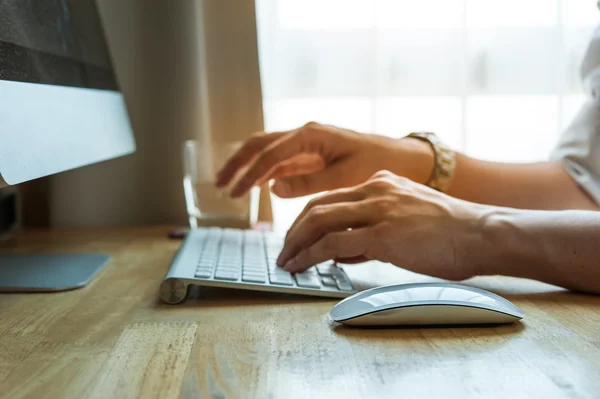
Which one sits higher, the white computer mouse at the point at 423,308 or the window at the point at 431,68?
the window at the point at 431,68

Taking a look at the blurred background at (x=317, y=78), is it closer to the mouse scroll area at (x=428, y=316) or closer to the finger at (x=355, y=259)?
the finger at (x=355, y=259)

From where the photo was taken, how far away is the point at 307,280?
69cm

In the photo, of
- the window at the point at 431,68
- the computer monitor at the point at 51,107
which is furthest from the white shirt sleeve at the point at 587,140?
the computer monitor at the point at 51,107

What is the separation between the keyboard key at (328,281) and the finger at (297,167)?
344 mm

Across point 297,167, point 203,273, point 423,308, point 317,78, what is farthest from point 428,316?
point 317,78

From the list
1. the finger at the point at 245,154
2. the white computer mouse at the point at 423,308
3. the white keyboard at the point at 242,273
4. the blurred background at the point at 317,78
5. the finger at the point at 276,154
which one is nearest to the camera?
the white computer mouse at the point at 423,308

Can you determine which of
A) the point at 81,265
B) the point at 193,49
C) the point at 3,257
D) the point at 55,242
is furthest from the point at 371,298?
the point at 193,49

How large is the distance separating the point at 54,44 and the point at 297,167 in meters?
0.40

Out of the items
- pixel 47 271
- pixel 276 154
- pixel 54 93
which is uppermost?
pixel 54 93

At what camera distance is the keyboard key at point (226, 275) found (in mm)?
662

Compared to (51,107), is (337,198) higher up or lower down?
lower down

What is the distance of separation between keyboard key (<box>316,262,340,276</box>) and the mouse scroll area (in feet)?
0.60

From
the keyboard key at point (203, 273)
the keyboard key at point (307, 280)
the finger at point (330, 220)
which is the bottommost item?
the keyboard key at point (307, 280)

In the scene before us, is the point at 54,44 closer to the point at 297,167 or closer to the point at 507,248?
the point at 297,167
